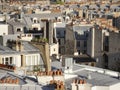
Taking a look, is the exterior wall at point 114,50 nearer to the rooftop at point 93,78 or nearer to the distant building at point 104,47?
the distant building at point 104,47

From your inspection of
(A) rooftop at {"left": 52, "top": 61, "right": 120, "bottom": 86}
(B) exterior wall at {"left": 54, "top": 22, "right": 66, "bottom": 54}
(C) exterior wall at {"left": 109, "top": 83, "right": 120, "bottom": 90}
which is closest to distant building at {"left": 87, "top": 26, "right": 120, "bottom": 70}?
(B) exterior wall at {"left": 54, "top": 22, "right": 66, "bottom": 54}

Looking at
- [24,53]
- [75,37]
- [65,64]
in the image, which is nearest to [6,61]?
[24,53]

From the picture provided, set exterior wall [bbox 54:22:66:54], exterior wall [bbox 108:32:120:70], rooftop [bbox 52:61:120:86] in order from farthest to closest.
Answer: exterior wall [bbox 54:22:66:54] → exterior wall [bbox 108:32:120:70] → rooftop [bbox 52:61:120:86]

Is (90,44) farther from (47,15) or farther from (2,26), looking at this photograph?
(47,15)

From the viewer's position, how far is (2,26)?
5281 centimetres

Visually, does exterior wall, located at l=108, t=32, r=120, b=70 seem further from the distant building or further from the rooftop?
the rooftop

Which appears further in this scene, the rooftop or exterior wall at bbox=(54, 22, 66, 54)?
exterior wall at bbox=(54, 22, 66, 54)

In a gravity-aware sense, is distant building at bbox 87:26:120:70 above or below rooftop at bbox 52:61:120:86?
below

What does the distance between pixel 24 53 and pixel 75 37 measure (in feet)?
94.2

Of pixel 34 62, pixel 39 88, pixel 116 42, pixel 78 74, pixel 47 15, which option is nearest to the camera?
pixel 39 88

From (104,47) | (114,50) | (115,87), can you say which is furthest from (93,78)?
(104,47)

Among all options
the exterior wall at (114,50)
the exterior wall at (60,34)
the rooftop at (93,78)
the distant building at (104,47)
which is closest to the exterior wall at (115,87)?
the rooftop at (93,78)

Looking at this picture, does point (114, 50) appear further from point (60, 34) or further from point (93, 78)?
point (93, 78)

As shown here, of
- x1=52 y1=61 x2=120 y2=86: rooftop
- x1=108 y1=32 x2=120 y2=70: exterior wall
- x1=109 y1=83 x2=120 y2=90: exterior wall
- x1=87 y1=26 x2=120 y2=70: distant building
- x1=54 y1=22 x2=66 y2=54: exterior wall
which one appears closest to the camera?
x1=109 y1=83 x2=120 y2=90: exterior wall
